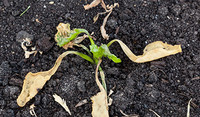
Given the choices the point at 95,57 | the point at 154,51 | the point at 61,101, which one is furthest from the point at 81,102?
the point at 154,51

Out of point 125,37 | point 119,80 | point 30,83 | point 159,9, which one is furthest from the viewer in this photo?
point 159,9

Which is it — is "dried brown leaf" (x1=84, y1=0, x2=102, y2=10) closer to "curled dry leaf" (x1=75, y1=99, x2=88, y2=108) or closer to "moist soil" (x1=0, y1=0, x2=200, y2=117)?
"moist soil" (x1=0, y1=0, x2=200, y2=117)

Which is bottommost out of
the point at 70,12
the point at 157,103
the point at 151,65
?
the point at 157,103

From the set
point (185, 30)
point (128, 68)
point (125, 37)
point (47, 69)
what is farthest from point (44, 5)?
point (185, 30)

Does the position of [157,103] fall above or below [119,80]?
below

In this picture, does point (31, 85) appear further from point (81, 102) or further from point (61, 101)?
point (81, 102)

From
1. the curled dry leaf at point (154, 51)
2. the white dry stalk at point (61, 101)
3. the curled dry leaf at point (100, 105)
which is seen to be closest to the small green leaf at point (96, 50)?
the curled dry leaf at point (154, 51)

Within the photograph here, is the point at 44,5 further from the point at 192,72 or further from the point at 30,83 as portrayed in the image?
the point at 192,72
